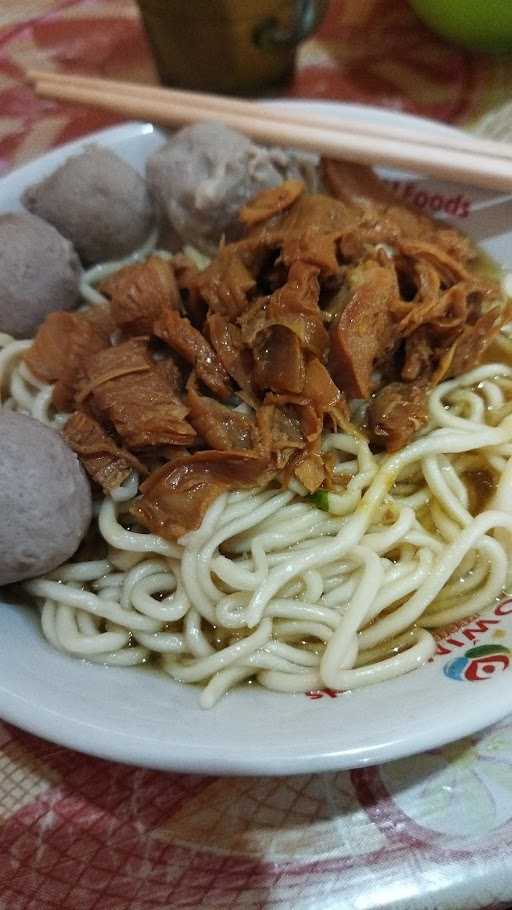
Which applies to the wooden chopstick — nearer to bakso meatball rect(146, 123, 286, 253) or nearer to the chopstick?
the chopstick

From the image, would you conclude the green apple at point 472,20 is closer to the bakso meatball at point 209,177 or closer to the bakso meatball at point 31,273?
the bakso meatball at point 209,177

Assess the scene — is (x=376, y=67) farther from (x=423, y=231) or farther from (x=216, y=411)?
(x=216, y=411)

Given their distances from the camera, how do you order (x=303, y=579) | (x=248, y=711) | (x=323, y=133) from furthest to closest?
(x=323, y=133) → (x=303, y=579) → (x=248, y=711)

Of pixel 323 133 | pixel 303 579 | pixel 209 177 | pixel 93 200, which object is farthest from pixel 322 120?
pixel 303 579

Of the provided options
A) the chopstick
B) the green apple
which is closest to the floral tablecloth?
the chopstick

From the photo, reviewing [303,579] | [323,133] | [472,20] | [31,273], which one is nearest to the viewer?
[303,579]

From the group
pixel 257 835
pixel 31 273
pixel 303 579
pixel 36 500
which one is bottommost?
pixel 257 835

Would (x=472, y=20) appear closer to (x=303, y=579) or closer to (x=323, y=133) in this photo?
(x=323, y=133)
